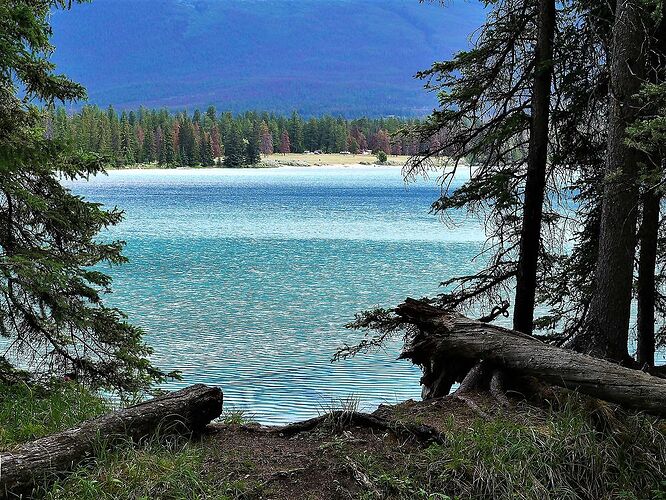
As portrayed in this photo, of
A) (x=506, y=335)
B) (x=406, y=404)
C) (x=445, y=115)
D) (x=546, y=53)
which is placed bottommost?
(x=406, y=404)

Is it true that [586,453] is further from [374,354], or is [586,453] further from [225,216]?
[225,216]

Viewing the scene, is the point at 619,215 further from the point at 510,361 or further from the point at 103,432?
the point at 103,432

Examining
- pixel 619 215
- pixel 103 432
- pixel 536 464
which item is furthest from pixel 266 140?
pixel 536 464

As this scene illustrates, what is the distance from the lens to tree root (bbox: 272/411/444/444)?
5.31 m

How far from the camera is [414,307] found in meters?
7.15

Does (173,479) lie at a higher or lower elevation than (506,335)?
lower

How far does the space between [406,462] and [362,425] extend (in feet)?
2.42

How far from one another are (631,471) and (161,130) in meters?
144

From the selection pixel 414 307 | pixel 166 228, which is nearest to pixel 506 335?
pixel 414 307

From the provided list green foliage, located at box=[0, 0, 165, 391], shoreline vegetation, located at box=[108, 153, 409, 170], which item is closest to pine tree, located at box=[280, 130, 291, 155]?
shoreline vegetation, located at box=[108, 153, 409, 170]

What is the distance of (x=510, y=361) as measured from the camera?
6238 mm

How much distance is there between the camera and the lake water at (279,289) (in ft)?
49.6

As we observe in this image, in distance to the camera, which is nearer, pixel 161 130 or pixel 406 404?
pixel 406 404

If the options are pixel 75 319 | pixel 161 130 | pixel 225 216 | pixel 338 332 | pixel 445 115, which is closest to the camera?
pixel 75 319
